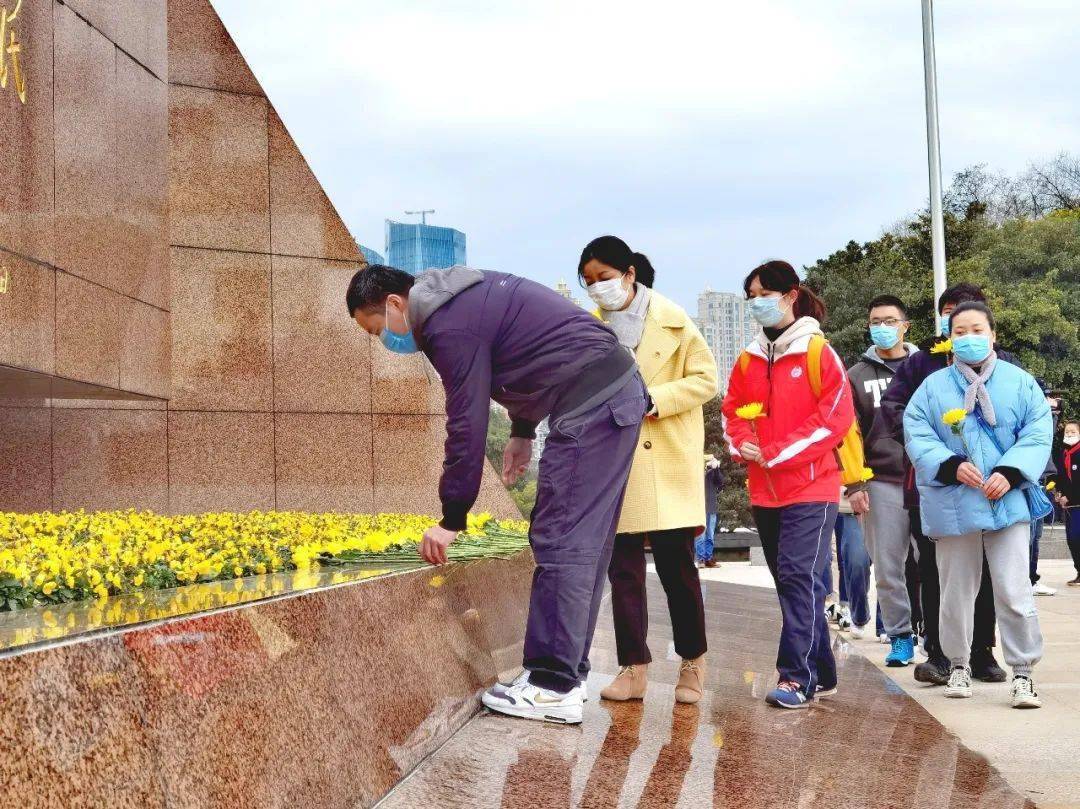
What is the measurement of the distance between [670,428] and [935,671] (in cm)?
204

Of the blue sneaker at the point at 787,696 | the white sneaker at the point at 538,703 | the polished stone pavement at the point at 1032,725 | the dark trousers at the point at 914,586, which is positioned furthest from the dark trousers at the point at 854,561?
the white sneaker at the point at 538,703

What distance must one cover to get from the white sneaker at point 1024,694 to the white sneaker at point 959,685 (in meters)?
0.33

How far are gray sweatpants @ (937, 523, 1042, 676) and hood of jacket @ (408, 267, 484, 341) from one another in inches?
108

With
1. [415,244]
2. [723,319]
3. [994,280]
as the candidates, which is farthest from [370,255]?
[723,319]

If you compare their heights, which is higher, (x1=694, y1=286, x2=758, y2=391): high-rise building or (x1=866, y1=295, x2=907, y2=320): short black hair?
(x1=694, y1=286, x2=758, y2=391): high-rise building

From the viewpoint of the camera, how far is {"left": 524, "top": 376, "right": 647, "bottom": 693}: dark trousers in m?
4.27

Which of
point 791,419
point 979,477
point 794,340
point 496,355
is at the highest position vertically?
point 794,340

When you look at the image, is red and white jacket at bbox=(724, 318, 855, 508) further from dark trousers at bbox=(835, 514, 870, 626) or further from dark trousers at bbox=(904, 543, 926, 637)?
dark trousers at bbox=(835, 514, 870, 626)

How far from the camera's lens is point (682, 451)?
520 centimetres

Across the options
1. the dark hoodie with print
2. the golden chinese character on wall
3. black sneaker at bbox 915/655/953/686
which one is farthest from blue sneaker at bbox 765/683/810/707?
the golden chinese character on wall

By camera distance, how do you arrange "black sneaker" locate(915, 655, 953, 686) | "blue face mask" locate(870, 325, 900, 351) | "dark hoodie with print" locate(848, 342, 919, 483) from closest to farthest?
"black sneaker" locate(915, 655, 953, 686) < "dark hoodie with print" locate(848, 342, 919, 483) < "blue face mask" locate(870, 325, 900, 351)

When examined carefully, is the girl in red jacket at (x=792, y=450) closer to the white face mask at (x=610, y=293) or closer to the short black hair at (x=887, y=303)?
the white face mask at (x=610, y=293)

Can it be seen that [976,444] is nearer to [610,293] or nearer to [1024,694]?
[1024,694]

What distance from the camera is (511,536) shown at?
6.96 meters
